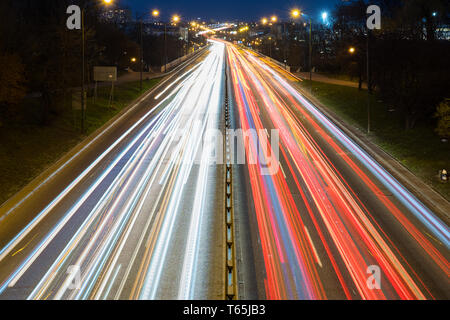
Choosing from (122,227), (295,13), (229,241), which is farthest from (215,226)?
(295,13)

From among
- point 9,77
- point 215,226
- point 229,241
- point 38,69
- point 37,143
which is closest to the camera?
point 229,241

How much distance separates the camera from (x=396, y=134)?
3061cm

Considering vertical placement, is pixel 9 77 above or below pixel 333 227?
above

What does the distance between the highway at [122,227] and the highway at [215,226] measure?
A: 2.1 inches

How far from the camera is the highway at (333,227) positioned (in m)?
12.1

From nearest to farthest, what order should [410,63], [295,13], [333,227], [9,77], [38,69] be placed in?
[333,227] < [9,77] < [38,69] < [410,63] < [295,13]

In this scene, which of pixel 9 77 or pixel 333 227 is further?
pixel 9 77

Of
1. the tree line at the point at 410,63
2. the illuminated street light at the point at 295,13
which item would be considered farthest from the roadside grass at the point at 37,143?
the tree line at the point at 410,63

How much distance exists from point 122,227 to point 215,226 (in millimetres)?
3145

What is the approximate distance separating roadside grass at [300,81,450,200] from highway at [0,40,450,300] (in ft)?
6.53

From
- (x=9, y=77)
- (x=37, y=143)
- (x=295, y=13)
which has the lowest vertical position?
(x=37, y=143)

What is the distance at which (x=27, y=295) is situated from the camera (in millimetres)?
11477

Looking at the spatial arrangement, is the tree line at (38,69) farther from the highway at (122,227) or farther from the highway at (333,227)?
the highway at (333,227)
